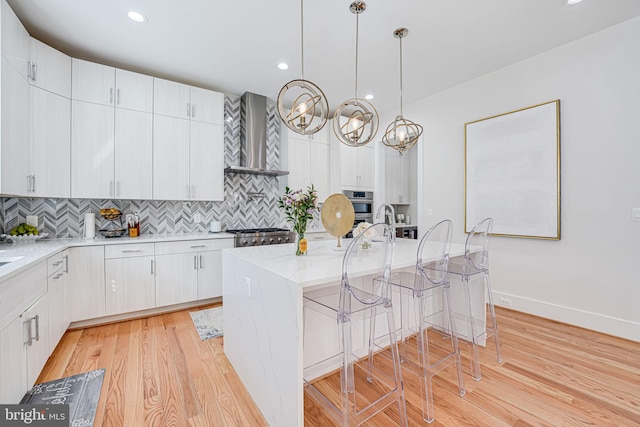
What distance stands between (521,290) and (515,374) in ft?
5.02

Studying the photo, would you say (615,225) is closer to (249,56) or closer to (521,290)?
(521,290)

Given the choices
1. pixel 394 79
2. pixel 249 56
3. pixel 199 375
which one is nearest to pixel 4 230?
pixel 199 375

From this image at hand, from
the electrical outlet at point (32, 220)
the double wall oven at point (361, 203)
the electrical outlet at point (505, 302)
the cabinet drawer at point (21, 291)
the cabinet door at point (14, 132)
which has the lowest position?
the electrical outlet at point (505, 302)

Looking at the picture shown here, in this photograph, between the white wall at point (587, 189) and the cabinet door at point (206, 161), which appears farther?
the cabinet door at point (206, 161)

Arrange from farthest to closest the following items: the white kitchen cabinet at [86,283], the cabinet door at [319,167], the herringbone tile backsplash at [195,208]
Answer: the cabinet door at [319,167] < the herringbone tile backsplash at [195,208] < the white kitchen cabinet at [86,283]

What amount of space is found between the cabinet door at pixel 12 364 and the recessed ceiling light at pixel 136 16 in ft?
7.94

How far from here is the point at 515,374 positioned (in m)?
2.01

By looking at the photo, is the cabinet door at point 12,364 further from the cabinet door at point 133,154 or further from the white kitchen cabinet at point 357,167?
the white kitchen cabinet at point 357,167

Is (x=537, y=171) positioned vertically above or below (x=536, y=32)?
below

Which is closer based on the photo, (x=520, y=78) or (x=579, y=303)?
(x=579, y=303)

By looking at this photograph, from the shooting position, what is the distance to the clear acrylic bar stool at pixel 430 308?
1.79 m

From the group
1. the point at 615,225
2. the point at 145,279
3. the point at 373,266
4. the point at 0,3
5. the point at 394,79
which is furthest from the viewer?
the point at 394,79

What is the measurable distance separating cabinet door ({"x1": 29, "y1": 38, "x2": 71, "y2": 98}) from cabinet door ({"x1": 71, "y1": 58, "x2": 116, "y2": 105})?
0.05 meters

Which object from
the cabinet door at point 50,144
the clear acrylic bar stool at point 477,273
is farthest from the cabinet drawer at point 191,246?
the clear acrylic bar stool at point 477,273
